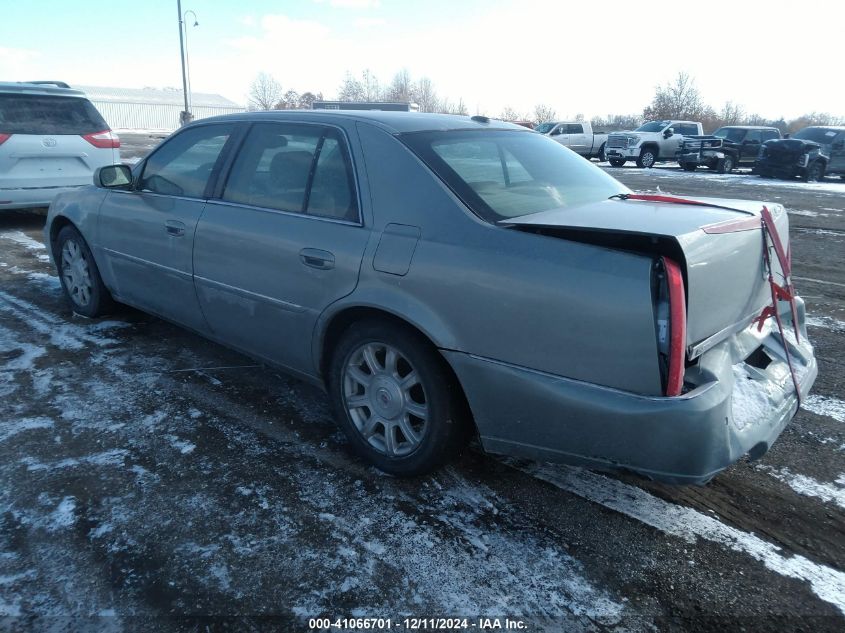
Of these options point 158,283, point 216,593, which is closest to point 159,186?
point 158,283

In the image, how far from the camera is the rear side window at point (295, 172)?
307 cm

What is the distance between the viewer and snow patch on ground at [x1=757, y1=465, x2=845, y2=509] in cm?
281

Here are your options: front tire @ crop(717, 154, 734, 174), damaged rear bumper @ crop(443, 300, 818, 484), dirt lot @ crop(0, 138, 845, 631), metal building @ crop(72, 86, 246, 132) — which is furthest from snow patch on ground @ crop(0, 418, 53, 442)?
metal building @ crop(72, 86, 246, 132)

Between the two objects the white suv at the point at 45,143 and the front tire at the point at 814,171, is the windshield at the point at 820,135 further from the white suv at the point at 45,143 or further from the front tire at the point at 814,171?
the white suv at the point at 45,143

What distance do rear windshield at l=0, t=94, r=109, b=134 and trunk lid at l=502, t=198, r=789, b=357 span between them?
7544 mm

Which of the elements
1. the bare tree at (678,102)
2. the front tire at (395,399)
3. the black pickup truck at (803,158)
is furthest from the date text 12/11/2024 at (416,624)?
the bare tree at (678,102)

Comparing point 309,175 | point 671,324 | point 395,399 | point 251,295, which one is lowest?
point 395,399

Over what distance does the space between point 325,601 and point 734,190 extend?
1766 cm

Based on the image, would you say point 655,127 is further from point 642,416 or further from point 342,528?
point 342,528

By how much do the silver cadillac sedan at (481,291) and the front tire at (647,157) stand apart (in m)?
23.7

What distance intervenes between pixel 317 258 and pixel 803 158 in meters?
21.9

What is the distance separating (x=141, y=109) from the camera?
65062 mm

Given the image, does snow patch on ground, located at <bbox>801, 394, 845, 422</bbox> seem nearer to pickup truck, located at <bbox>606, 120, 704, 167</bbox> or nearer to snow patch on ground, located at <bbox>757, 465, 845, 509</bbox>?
snow patch on ground, located at <bbox>757, 465, 845, 509</bbox>

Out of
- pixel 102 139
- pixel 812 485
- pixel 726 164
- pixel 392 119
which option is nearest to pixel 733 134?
pixel 726 164
